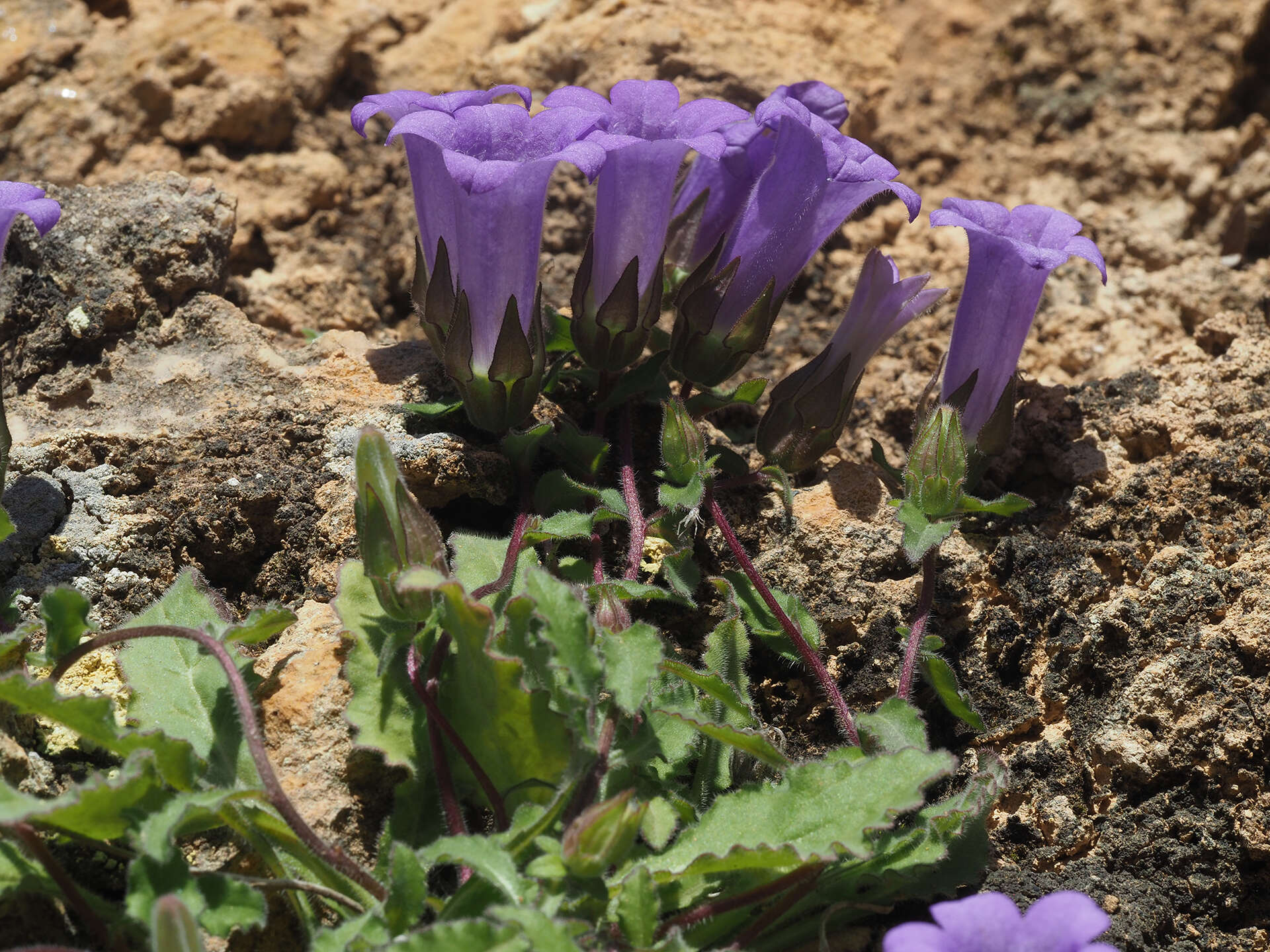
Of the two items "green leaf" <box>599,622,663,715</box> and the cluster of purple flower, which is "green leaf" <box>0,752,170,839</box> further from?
the cluster of purple flower

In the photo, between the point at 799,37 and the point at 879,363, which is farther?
the point at 799,37

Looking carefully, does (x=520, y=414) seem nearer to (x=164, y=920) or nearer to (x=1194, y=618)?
(x=164, y=920)

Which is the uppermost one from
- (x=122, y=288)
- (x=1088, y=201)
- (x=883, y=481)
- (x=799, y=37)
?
(x=799, y=37)

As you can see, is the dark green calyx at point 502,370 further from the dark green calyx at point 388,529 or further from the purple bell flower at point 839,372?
the purple bell flower at point 839,372

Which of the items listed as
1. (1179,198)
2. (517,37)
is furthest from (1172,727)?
(517,37)

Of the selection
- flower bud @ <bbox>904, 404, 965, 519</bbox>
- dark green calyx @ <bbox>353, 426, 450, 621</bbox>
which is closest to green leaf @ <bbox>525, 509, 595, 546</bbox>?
dark green calyx @ <bbox>353, 426, 450, 621</bbox>

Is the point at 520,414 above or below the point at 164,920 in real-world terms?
above
